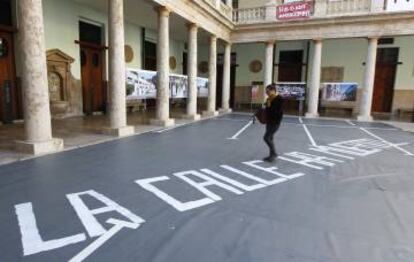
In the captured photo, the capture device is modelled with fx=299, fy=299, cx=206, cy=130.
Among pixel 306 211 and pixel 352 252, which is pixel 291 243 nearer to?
pixel 352 252

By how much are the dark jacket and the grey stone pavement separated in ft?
2.92

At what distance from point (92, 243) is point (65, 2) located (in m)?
11.6

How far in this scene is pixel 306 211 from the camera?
375 centimetres

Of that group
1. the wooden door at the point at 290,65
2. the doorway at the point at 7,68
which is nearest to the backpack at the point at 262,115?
the doorway at the point at 7,68

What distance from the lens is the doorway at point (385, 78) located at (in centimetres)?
1781

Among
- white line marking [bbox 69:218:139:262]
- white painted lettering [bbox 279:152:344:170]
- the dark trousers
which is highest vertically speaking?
the dark trousers

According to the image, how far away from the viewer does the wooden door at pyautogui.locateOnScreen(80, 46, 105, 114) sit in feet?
43.7

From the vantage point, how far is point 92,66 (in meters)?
13.7

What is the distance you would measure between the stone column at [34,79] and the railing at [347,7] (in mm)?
14003

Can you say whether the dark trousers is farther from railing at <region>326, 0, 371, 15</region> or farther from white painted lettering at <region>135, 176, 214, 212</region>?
railing at <region>326, 0, 371, 15</region>

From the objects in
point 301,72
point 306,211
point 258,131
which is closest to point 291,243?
point 306,211

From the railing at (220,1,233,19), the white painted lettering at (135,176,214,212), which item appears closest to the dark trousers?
the white painted lettering at (135,176,214,212)

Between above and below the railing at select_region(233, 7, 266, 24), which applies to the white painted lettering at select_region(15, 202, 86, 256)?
below

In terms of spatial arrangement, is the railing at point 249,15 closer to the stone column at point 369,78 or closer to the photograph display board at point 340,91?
the photograph display board at point 340,91
